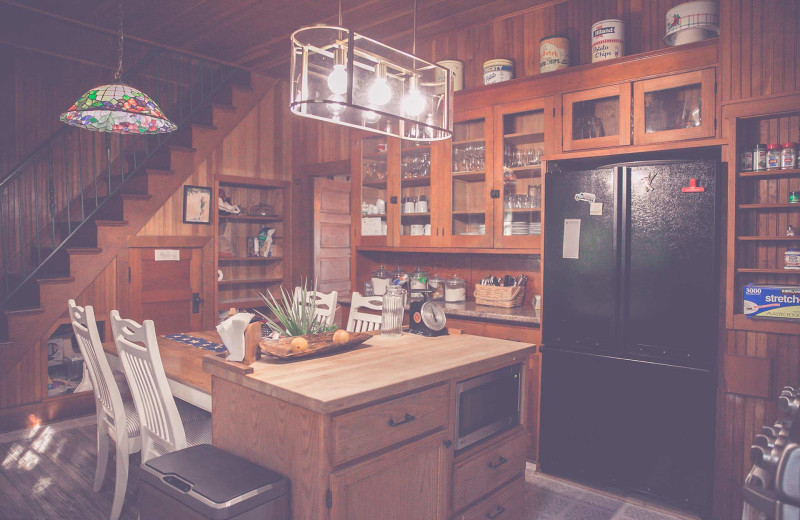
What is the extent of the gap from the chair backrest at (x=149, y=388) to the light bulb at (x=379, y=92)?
123 cm

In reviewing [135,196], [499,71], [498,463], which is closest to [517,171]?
[499,71]

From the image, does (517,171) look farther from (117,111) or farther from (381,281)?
(117,111)

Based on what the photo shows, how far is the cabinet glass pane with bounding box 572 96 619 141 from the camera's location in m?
3.28

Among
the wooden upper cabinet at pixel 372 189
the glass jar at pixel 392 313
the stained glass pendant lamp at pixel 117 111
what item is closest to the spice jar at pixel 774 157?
the glass jar at pixel 392 313

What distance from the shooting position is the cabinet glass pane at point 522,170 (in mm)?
3566

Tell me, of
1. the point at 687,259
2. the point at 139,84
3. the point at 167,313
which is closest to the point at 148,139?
the point at 139,84

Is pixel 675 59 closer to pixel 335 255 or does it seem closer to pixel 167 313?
pixel 335 255

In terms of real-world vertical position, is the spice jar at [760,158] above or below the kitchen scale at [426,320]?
above

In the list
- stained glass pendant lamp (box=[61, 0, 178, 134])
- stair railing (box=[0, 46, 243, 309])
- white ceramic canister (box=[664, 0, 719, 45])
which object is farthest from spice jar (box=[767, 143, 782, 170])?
stair railing (box=[0, 46, 243, 309])

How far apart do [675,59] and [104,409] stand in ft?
11.7

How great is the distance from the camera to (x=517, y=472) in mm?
2287

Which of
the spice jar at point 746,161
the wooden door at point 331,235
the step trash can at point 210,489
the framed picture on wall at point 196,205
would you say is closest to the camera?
the step trash can at point 210,489

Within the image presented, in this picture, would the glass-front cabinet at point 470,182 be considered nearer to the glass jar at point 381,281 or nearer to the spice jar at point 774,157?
the glass jar at point 381,281

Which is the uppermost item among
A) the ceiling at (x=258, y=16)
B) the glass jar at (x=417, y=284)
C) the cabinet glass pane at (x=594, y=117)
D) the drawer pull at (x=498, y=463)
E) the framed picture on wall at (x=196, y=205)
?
the ceiling at (x=258, y=16)
